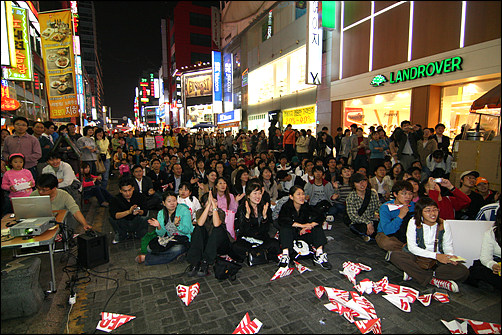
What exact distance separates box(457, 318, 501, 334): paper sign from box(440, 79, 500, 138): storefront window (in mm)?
6869

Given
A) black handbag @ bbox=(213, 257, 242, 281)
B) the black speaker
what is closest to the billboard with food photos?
the black speaker

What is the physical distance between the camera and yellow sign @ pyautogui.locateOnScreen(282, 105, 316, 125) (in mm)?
17453

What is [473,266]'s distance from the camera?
13.4 feet

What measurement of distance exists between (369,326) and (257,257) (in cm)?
216

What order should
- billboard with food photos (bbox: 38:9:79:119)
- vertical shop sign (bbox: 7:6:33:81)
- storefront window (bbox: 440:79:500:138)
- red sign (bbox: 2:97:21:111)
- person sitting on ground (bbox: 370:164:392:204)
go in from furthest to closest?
red sign (bbox: 2:97:21:111), billboard with food photos (bbox: 38:9:79:119), vertical shop sign (bbox: 7:6:33:81), storefront window (bbox: 440:79:500:138), person sitting on ground (bbox: 370:164:392:204)

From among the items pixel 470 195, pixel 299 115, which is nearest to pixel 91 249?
pixel 470 195

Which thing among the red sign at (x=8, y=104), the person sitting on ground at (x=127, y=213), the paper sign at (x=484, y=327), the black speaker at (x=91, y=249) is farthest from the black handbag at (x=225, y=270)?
the red sign at (x=8, y=104)

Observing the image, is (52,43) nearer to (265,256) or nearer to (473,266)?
(265,256)

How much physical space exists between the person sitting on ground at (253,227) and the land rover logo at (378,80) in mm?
9762

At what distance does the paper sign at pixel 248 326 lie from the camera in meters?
3.20

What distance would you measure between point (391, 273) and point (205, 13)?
6222 cm

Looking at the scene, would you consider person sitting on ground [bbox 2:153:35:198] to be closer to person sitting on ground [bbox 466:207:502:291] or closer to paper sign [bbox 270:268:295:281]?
paper sign [bbox 270:268:295:281]

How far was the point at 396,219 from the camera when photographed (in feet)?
15.7

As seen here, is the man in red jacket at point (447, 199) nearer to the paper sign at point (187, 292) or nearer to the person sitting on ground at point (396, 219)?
the person sitting on ground at point (396, 219)
